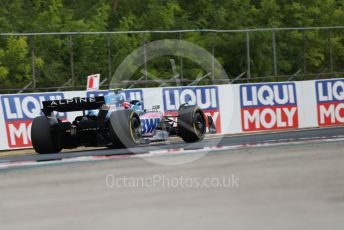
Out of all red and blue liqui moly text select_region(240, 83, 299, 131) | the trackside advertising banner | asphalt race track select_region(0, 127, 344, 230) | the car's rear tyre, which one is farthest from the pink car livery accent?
asphalt race track select_region(0, 127, 344, 230)

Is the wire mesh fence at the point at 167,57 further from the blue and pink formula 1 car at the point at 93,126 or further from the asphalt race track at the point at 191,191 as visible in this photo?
the asphalt race track at the point at 191,191

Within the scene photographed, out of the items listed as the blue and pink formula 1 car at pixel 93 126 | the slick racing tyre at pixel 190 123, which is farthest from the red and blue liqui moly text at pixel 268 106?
the blue and pink formula 1 car at pixel 93 126

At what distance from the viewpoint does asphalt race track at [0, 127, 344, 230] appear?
5.60 metres

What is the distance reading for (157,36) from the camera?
21938mm

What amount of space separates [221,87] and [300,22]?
48.8 feet

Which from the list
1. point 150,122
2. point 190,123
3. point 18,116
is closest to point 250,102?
point 190,123

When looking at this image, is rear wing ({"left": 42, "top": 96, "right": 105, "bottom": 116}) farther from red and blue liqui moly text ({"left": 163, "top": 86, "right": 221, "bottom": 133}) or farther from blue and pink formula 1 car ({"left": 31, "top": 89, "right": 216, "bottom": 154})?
red and blue liqui moly text ({"left": 163, "top": 86, "right": 221, "bottom": 133})

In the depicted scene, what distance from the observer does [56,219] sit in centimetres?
561

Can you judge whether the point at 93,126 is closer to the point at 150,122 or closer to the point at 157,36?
the point at 150,122

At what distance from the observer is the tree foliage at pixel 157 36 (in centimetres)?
2016

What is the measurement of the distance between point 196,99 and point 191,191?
1327 centimetres

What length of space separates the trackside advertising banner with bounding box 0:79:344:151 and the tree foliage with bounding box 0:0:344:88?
2508mm

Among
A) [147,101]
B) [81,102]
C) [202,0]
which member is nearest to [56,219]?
[81,102]

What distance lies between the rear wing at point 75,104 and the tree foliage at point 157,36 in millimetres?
6547
